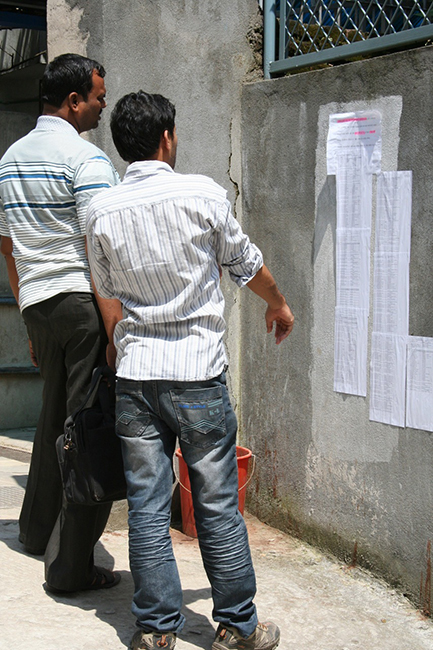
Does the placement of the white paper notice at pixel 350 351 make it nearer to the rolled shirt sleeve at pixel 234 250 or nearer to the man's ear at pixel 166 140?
the rolled shirt sleeve at pixel 234 250

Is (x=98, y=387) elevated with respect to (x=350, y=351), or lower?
lower

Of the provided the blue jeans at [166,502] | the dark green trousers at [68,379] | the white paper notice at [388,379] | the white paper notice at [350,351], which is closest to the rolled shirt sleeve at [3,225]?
the dark green trousers at [68,379]

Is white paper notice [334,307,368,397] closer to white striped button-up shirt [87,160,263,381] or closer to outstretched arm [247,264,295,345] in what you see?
outstretched arm [247,264,295,345]

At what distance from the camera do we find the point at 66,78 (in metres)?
3.37

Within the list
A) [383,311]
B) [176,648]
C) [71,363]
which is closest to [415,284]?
[383,311]

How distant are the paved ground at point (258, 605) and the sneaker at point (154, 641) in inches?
8.2

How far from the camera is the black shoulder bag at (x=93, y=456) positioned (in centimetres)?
294

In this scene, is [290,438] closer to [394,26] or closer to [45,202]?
[45,202]

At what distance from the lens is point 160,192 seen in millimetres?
2658

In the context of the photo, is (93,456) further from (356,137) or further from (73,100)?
(356,137)

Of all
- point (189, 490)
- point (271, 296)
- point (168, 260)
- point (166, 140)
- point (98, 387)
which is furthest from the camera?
point (189, 490)

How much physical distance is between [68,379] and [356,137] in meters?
1.71

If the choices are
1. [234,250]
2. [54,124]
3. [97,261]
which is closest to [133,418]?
[97,261]

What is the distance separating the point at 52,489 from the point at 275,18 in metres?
2.75
